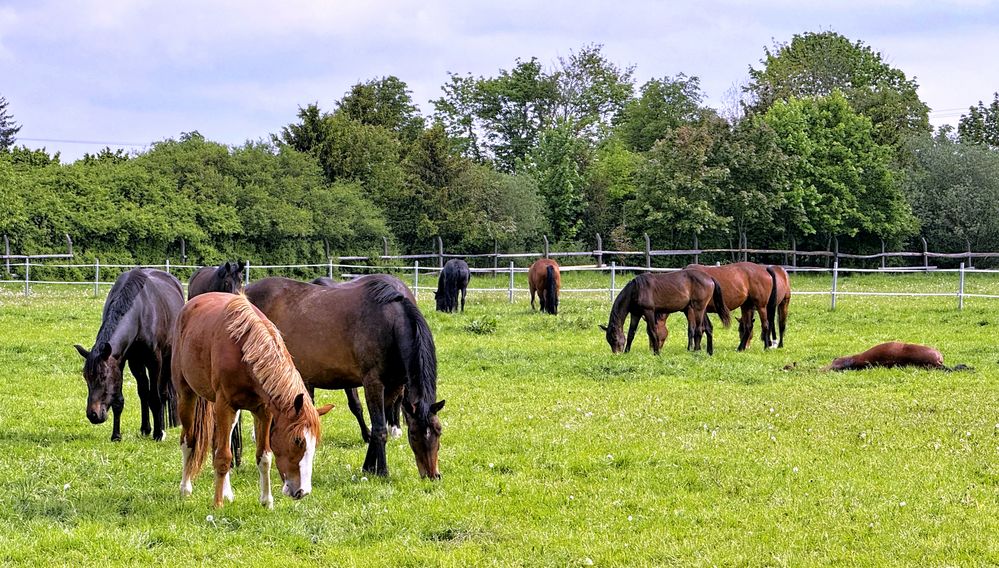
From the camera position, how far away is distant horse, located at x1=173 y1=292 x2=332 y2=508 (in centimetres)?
560

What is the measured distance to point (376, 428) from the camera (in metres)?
6.97

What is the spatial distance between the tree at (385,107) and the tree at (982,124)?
3496 centimetres

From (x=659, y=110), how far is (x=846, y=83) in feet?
37.4

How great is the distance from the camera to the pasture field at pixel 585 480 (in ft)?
17.0

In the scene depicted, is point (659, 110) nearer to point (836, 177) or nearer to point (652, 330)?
point (836, 177)

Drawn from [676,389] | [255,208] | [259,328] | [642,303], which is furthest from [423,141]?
[259,328]

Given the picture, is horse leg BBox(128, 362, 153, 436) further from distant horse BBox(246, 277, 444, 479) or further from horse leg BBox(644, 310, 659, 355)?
horse leg BBox(644, 310, 659, 355)

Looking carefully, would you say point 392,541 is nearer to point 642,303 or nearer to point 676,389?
point 676,389

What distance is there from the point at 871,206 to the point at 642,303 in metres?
31.8

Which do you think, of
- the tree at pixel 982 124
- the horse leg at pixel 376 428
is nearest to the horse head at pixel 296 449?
the horse leg at pixel 376 428

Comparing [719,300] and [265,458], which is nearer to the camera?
[265,458]

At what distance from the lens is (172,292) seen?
9242 millimetres

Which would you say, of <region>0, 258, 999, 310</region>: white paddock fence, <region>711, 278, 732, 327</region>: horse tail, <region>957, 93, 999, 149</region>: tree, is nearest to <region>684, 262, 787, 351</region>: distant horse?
<region>711, 278, 732, 327</region>: horse tail

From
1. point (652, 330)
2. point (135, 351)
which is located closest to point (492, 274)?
point (652, 330)
